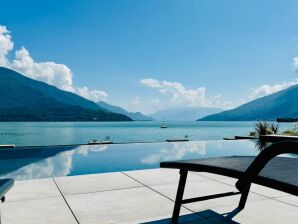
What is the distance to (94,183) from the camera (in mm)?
4473

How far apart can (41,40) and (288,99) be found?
598ft

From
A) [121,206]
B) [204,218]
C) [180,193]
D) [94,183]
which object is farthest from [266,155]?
[94,183]

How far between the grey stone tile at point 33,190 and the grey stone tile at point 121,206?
0.37 m

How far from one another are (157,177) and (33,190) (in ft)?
6.30

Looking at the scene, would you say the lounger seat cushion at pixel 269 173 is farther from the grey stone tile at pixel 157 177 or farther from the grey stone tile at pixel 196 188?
the grey stone tile at pixel 157 177

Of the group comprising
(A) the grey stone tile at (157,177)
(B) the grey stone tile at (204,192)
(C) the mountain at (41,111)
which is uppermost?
(C) the mountain at (41,111)

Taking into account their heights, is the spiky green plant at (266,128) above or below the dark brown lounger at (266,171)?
above

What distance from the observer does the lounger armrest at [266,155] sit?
1345mm

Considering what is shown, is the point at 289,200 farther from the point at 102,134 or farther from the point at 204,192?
the point at 102,134

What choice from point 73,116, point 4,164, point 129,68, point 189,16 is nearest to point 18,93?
point 73,116

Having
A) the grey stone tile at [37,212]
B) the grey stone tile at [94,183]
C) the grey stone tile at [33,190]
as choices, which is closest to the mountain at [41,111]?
the grey stone tile at [94,183]

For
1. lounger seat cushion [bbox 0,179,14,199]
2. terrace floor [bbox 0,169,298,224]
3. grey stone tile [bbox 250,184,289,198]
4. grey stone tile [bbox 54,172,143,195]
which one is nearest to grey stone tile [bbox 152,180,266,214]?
terrace floor [bbox 0,169,298,224]

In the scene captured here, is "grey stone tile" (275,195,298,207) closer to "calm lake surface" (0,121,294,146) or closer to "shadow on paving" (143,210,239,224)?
"shadow on paving" (143,210,239,224)

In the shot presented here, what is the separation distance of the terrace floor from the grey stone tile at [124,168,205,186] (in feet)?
0.05
